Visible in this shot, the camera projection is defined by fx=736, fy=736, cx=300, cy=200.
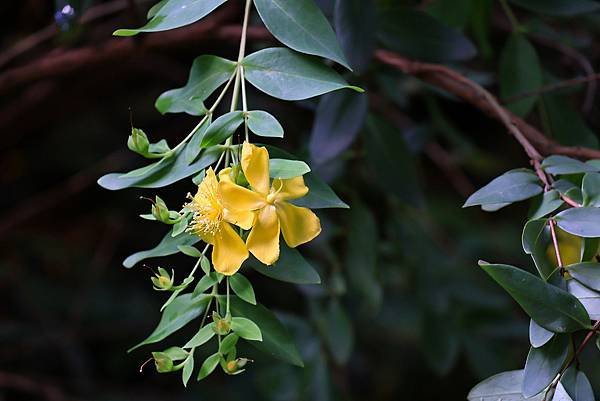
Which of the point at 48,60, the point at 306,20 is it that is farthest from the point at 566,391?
the point at 48,60

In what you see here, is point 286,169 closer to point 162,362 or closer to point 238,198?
point 238,198

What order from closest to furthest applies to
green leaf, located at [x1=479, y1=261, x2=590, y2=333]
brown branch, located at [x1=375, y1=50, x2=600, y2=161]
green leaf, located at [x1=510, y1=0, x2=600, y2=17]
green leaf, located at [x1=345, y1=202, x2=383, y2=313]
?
green leaf, located at [x1=479, y1=261, x2=590, y2=333] < brown branch, located at [x1=375, y1=50, x2=600, y2=161] < green leaf, located at [x1=510, y1=0, x2=600, y2=17] < green leaf, located at [x1=345, y1=202, x2=383, y2=313]

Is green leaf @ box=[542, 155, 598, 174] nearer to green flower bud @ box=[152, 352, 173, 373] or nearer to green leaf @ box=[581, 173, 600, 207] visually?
green leaf @ box=[581, 173, 600, 207]

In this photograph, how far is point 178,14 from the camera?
0.58 m

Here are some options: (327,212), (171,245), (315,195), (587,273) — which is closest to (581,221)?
(587,273)

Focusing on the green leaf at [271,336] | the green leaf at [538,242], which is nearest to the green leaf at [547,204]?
the green leaf at [538,242]

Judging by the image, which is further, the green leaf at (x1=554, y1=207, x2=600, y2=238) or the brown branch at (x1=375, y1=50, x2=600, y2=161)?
the brown branch at (x1=375, y1=50, x2=600, y2=161)

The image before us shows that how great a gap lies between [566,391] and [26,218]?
1.02m

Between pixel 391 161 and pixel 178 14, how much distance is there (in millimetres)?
384

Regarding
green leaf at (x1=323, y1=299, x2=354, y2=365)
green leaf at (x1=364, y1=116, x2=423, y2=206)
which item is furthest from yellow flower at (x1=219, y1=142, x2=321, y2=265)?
green leaf at (x1=323, y1=299, x2=354, y2=365)

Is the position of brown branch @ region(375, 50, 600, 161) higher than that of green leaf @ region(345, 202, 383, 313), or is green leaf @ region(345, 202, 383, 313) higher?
brown branch @ region(375, 50, 600, 161)

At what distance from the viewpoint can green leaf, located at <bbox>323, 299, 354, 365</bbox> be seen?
38.9 inches

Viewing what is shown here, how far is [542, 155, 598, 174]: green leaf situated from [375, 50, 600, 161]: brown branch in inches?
0.6

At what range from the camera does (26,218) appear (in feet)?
4.25
